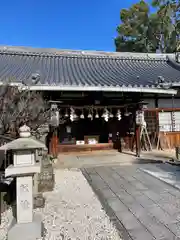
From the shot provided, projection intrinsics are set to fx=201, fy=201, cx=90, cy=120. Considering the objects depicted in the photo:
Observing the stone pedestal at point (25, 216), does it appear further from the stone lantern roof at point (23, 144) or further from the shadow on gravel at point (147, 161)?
the shadow on gravel at point (147, 161)

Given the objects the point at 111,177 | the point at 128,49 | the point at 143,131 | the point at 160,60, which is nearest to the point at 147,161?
the point at 111,177

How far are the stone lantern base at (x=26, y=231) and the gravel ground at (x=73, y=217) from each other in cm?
12

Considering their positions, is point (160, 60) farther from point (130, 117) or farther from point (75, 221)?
point (75, 221)

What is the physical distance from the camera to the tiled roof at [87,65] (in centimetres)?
877

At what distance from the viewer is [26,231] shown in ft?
8.39

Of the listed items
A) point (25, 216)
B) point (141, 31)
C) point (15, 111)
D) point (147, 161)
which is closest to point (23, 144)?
point (25, 216)

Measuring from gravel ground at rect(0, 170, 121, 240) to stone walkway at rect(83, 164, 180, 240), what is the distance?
0.59 ft

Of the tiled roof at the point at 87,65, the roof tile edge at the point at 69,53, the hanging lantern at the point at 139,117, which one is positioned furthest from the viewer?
the roof tile edge at the point at 69,53

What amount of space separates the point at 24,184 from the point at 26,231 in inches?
22.7

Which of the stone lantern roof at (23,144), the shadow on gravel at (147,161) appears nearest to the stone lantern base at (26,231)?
the stone lantern roof at (23,144)

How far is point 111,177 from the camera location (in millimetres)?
4961

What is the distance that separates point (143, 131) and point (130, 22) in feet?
57.9

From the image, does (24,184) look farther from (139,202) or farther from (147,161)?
(147,161)

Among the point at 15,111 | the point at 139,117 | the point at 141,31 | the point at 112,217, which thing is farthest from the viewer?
the point at 141,31
